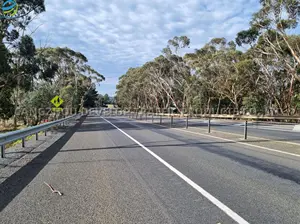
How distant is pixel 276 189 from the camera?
229 inches

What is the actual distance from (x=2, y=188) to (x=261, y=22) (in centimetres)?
3433

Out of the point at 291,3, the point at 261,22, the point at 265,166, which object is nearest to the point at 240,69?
the point at 261,22

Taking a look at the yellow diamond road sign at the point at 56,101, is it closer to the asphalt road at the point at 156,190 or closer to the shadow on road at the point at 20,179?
the shadow on road at the point at 20,179

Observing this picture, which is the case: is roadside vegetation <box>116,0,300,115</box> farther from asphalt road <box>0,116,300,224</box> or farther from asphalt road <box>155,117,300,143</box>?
asphalt road <box>0,116,300,224</box>

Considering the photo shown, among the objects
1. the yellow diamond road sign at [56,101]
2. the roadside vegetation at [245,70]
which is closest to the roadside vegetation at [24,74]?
the yellow diamond road sign at [56,101]

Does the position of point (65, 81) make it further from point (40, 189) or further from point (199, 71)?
point (40, 189)

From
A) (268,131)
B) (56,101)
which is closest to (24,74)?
(56,101)

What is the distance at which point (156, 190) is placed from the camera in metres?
5.75

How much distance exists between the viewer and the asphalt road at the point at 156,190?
449 cm

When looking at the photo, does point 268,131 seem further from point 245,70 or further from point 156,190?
point 245,70

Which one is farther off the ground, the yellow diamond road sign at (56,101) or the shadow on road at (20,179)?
the yellow diamond road sign at (56,101)

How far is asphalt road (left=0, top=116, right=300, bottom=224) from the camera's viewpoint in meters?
4.49

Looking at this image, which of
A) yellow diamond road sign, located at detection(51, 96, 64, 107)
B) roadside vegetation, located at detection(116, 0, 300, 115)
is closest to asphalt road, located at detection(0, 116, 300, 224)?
yellow diamond road sign, located at detection(51, 96, 64, 107)

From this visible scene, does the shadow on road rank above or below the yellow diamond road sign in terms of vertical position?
below
